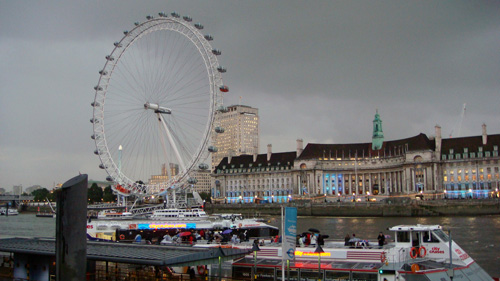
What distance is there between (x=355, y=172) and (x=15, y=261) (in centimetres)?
14562

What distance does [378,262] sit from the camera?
2584 centimetres

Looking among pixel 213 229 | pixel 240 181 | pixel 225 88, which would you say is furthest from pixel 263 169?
pixel 213 229

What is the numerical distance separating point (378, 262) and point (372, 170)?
14504 cm

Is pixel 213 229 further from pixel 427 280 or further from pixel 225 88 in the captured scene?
Result: pixel 427 280

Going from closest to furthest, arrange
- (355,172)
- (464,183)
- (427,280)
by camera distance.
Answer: (427,280) < (464,183) < (355,172)

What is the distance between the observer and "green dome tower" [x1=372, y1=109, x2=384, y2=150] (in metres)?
174

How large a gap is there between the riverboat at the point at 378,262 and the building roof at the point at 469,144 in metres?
122

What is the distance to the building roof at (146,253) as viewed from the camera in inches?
797

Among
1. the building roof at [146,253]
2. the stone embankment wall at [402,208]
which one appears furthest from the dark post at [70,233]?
the stone embankment wall at [402,208]

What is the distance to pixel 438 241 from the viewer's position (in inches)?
1062

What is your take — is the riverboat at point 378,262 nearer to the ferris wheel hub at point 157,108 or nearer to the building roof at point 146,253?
the building roof at point 146,253

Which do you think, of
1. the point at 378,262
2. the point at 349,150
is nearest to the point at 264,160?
the point at 349,150

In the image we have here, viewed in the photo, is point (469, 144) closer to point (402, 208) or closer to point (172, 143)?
point (402, 208)

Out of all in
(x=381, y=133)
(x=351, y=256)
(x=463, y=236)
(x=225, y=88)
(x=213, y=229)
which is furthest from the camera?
(x=381, y=133)
